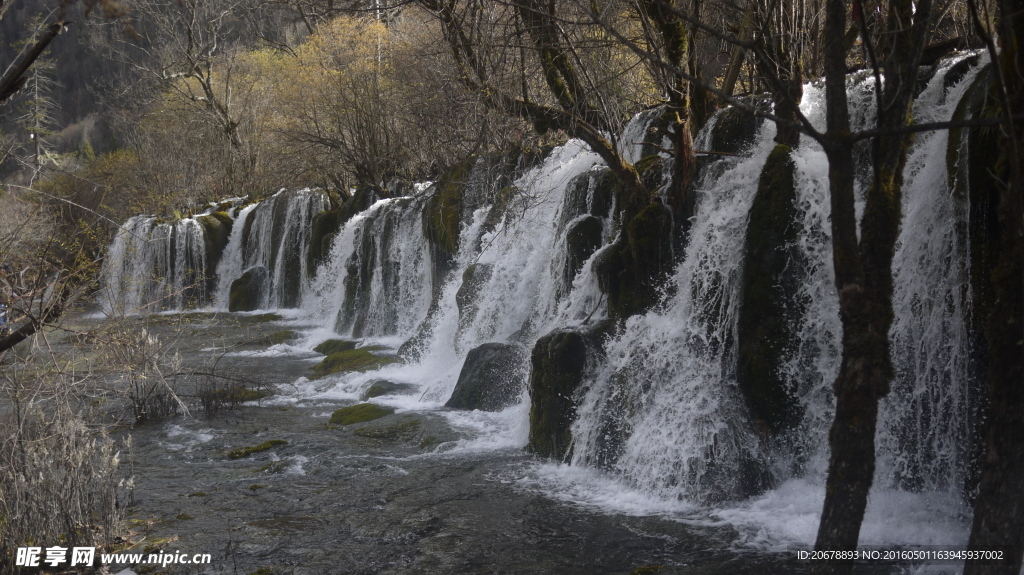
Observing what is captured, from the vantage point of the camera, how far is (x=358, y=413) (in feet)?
32.1

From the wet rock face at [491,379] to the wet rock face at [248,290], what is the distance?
43.5 feet

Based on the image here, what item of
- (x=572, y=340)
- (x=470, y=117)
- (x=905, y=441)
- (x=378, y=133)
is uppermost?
(x=378, y=133)

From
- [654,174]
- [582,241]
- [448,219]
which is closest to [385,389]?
[582,241]

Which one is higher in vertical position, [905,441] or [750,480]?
[905,441]

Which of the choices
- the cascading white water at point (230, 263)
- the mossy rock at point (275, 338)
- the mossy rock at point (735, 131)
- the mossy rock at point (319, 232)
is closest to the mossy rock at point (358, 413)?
the mossy rock at point (735, 131)

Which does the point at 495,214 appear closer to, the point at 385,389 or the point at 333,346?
the point at 385,389

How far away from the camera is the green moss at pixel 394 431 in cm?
897

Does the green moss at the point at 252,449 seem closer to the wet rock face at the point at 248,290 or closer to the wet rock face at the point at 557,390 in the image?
the wet rock face at the point at 557,390

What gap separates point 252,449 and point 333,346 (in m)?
6.56

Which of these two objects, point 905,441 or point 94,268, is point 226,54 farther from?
point 905,441

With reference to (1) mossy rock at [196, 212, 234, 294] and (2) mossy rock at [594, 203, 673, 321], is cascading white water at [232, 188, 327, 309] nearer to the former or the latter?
(1) mossy rock at [196, 212, 234, 294]

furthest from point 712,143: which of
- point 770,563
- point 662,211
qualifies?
point 770,563

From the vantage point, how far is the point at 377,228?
17.2 m

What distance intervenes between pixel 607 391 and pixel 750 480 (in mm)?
1751
